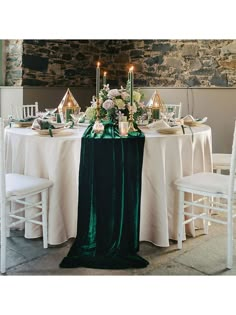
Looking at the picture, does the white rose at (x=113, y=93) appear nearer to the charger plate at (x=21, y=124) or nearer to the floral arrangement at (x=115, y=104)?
the floral arrangement at (x=115, y=104)

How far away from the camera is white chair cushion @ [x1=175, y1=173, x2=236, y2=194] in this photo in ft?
8.52

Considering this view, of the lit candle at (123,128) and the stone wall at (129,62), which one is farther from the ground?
the stone wall at (129,62)

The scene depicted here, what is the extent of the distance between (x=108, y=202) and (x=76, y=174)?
0.34 meters

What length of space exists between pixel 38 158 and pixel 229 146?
358 cm

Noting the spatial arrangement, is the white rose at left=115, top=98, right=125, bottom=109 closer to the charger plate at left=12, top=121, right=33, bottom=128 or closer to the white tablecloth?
the white tablecloth

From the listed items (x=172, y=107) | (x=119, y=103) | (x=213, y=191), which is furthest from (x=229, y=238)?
(x=172, y=107)

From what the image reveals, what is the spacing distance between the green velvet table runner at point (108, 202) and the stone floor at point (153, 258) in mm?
95

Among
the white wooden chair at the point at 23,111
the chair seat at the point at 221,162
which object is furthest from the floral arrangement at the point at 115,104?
the white wooden chair at the point at 23,111

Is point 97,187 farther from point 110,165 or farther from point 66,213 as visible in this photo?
point 66,213

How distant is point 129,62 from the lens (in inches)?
246

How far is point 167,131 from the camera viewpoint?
2895 mm

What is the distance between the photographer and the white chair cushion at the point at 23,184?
2.50 metres

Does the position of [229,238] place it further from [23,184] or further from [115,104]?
[23,184]

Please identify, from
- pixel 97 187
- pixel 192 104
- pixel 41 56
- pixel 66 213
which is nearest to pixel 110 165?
pixel 97 187
